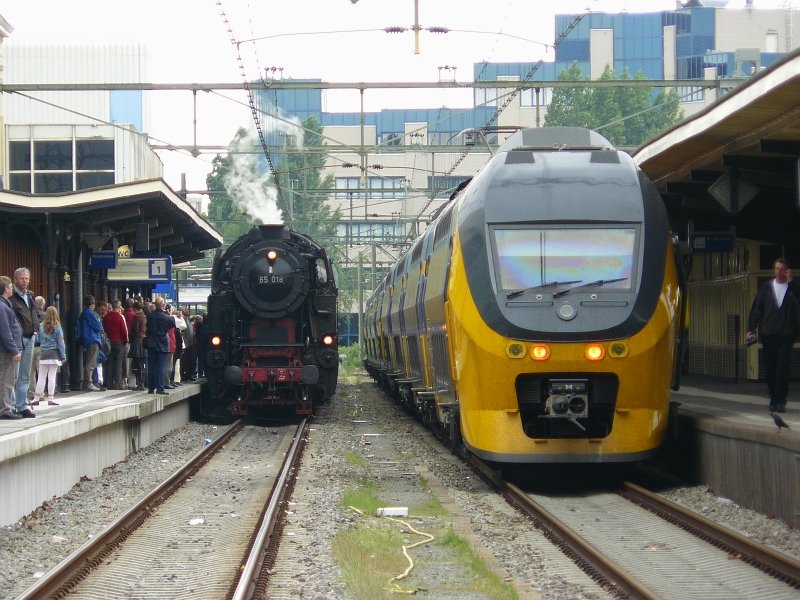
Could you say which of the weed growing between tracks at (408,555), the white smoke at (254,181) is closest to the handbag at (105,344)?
the white smoke at (254,181)

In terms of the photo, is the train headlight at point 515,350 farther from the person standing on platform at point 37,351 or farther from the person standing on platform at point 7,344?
the person standing on platform at point 37,351

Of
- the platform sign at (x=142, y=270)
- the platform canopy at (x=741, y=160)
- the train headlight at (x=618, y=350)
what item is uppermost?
the platform canopy at (x=741, y=160)

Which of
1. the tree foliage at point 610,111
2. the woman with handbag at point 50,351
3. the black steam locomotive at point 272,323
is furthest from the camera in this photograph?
the tree foliage at point 610,111

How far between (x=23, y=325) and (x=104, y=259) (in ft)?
27.9

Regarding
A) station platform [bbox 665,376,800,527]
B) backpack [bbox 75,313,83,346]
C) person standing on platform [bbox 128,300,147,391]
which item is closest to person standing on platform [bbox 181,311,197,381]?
person standing on platform [bbox 128,300,147,391]

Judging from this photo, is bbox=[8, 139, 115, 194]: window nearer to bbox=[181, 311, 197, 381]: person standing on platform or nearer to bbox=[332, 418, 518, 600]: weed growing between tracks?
bbox=[181, 311, 197, 381]: person standing on platform

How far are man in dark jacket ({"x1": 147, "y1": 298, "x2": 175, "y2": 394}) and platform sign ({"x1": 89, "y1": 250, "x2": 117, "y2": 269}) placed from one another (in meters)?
2.33

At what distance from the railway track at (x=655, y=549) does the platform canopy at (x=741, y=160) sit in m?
3.52

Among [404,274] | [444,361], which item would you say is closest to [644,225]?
[444,361]

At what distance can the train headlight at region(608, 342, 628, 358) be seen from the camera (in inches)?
436

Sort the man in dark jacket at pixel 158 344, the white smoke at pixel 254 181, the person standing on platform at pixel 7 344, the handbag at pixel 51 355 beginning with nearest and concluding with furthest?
1. the person standing on platform at pixel 7 344
2. the handbag at pixel 51 355
3. the man in dark jacket at pixel 158 344
4. the white smoke at pixel 254 181

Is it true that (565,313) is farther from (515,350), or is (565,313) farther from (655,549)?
(655,549)

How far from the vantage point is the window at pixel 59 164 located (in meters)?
39.8

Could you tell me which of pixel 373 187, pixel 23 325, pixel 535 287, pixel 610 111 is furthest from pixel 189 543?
pixel 610 111
